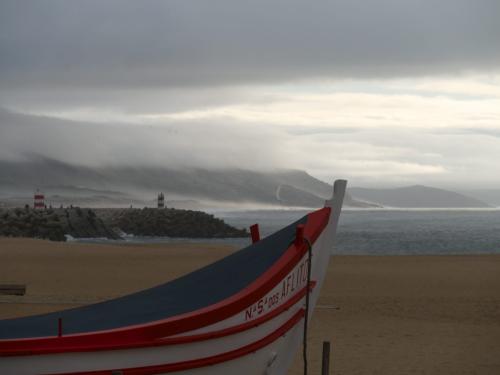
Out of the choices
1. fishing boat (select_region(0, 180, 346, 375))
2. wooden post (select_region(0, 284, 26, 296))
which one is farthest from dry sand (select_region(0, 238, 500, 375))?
fishing boat (select_region(0, 180, 346, 375))

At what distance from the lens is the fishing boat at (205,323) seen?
5.95 m

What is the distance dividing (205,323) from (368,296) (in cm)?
1404

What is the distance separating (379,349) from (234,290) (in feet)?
20.4

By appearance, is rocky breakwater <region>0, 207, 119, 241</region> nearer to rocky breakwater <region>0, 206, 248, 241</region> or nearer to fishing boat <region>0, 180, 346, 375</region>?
rocky breakwater <region>0, 206, 248, 241</region>

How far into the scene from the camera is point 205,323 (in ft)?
21.3

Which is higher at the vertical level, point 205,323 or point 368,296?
point 205,323

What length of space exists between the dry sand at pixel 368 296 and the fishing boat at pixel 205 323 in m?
3.88

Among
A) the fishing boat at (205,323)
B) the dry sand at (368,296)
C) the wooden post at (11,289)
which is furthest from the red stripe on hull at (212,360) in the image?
the wooden post at (11,289)

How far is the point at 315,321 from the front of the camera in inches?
622

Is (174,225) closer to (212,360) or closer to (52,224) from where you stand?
(52,224)

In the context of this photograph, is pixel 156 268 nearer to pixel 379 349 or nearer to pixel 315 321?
pixel 315 321

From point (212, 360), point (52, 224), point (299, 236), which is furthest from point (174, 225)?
point (212, 360)

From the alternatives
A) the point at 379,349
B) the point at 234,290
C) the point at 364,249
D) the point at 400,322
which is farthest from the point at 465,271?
the point at 234,290

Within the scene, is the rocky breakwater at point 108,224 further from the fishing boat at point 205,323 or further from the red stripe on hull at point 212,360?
the red stripe on hull at point 212,360
